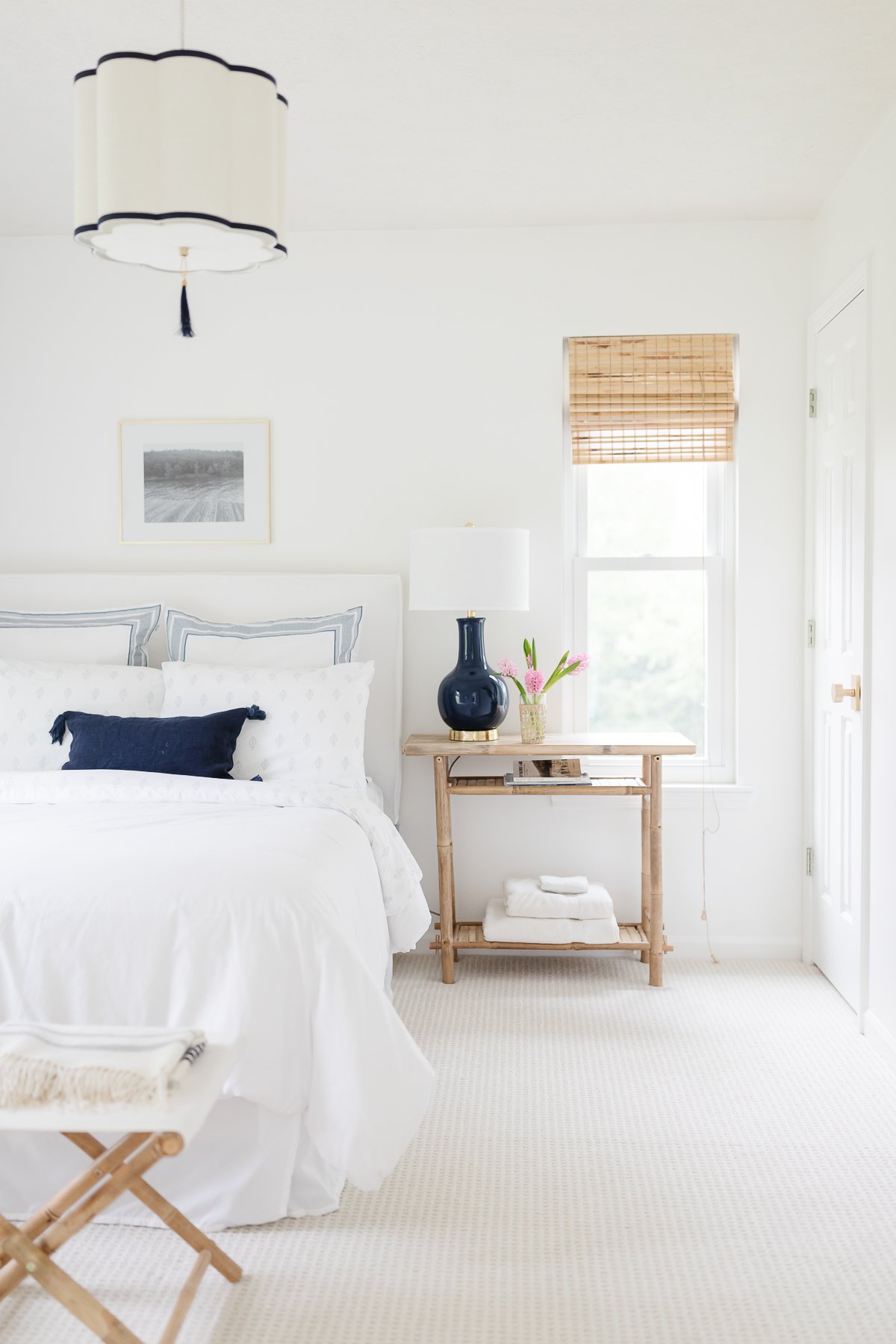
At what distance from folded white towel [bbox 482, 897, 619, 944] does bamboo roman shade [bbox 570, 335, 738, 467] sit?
169 centimetres

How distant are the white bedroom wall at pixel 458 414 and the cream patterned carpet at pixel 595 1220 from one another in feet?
2.79

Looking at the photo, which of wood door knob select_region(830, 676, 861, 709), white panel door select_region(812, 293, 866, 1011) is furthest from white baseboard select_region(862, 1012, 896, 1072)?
wood door knob select_region(830, 676, 861, 709)

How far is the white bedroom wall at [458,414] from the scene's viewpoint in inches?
150

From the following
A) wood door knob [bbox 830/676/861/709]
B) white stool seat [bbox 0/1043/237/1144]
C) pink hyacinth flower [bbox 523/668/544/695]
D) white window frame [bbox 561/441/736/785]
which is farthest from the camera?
white window frame [bbox 561/441/736/785]

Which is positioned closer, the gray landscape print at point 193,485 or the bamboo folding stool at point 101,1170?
Answer: the bamboo folding stool at point 101,1170

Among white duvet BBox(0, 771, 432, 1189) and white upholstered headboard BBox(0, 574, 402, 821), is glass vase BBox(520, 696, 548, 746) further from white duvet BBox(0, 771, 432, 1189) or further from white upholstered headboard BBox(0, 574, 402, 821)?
white duvet BBox(0, 771, 432, 1189)

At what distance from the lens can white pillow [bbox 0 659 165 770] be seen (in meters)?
3.25

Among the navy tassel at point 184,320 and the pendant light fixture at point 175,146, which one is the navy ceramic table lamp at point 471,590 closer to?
the navy tassel at point 184,320

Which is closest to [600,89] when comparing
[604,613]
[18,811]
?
[604,613]

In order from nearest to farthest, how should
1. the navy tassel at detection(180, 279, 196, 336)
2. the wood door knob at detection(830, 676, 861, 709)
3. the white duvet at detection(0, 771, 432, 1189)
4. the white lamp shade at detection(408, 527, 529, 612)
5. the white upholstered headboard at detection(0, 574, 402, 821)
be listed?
the white duvet at detection(0, 771, 432, 1189) → the navy tassel at detection(180, 279, 196, 336) → the wood door knob at detection(830, 676, 861, 709) → the white lamp shade at detection(408, 527, 529, 612) → the white upholstered headboard at detection(0, 574, 402, 821)

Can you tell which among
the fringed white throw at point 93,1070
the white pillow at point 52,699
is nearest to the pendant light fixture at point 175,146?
the fringed white throw at point 93,1070

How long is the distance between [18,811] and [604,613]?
2.22 m

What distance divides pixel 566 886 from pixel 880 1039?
3.56 ft

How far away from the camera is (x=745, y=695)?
3.83 meters
